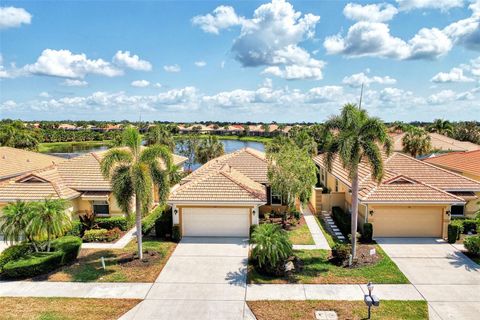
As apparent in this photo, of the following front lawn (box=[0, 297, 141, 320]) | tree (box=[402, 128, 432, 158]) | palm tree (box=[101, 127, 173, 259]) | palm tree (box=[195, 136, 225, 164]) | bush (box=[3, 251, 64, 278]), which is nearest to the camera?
front lawn (box=[0, 297, 141, 320])

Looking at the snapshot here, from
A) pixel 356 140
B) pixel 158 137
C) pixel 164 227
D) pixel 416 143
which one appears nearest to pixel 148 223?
pixel 164 227

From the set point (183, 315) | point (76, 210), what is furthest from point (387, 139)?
point (76, 210)

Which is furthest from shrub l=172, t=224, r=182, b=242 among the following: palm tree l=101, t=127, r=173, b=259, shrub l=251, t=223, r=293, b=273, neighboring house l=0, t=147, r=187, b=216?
shrub l=251, t=223, r=293, b=273

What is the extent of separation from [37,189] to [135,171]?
1068 centimetres

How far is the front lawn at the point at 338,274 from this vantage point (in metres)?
14.4

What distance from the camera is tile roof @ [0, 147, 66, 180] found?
2795cm

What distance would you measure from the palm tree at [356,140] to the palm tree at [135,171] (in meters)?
7.99

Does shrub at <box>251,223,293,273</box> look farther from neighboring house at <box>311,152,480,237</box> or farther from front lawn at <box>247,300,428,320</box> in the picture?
neighboring house at <box>311,152,480,237</box>

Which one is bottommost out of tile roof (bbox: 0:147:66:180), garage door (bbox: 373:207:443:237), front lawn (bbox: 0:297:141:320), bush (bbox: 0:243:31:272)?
front lawn (bbox: 0:297:141:320)

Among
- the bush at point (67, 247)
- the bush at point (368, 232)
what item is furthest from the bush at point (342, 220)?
the bush at point (67, 247)

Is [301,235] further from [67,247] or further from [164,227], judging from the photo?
[67,247]

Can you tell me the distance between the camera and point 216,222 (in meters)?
20.0

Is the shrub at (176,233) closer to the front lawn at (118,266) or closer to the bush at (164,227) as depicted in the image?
the front lawn at (118,266)

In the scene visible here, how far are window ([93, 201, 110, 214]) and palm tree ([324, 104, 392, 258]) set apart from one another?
1554cm
